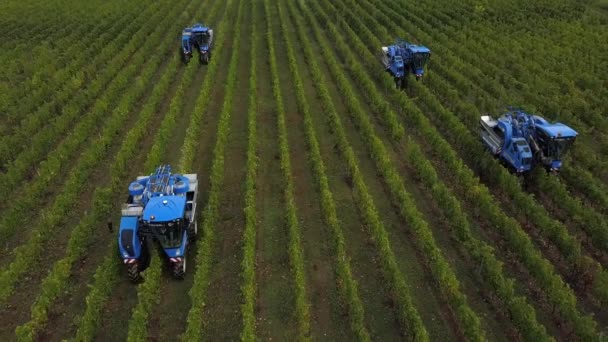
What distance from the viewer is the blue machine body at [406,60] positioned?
31.0m

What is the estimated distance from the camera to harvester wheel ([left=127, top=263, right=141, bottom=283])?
15812mm

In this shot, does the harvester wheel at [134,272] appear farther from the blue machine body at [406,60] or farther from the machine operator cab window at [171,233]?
the blue machine body at [406,60]

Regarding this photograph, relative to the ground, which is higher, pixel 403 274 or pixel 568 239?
pixel 568 239

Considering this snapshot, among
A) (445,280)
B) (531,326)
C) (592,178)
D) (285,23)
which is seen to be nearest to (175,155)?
(445,280)

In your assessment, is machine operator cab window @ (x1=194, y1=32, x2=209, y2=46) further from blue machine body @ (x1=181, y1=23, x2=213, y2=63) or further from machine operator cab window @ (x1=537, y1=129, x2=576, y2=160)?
machine operator cab window @ (x1=537, y1=129, x2=576, y2=160)

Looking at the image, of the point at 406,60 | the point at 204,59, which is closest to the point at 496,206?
the point at 406,60

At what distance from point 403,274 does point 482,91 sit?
17.7 metres

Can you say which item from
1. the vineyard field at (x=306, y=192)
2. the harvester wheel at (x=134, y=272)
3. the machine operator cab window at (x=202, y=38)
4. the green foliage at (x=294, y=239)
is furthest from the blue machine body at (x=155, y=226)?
the machine operator cab window at (x=202, y=38)

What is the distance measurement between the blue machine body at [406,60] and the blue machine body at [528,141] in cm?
931

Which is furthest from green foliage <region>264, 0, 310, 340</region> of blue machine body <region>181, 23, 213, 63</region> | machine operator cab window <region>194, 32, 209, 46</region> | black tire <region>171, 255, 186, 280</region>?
machine operator cab window <region>194, 32, 209, 46</region>

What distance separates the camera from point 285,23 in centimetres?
4553

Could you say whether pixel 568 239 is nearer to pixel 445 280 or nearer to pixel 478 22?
pixel 445 280

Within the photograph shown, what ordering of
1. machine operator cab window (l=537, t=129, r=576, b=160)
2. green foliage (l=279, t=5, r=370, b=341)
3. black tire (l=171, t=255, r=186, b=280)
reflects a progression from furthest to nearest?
machine operator cab window (l=537, t=129, r=576, b=160)
black tire (l=171, t=255, r=186, b=280)
green foliage (l=279, t=5, r=370, b=341)

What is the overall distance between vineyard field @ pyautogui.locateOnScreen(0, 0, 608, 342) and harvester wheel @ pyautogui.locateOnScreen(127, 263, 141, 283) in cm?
30
